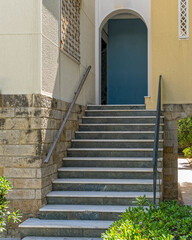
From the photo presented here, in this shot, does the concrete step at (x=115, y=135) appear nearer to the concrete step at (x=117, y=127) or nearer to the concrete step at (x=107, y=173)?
the concrete step at (x=117, y=127)

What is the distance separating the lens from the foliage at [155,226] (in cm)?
290

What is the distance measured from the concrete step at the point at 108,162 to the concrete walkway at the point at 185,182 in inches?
112

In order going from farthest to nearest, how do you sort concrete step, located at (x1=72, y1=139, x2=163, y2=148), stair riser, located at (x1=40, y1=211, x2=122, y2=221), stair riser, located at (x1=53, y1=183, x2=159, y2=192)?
concrete step, located at (x1=72, y1=139, x2=163, y2=148)
stair riser, located at (x1=53, y1=183, x2=159, y2=192)
stair riser, located at (x1=40, y1=211, x2=122, y2=221)

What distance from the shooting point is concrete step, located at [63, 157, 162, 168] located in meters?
5.95

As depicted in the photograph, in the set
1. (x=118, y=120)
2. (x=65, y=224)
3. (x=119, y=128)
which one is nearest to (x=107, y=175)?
(x=65, y=224)

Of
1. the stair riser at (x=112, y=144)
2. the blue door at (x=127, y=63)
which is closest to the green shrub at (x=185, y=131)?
the blue door at (x=127, y=63)

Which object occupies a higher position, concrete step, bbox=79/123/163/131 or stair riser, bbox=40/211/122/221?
concrete step, bbox=79/123/163/131

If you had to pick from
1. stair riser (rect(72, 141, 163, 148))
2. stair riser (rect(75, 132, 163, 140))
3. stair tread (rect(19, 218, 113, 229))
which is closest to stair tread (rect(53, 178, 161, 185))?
stair tread (rect(19, 218, 113, 229))

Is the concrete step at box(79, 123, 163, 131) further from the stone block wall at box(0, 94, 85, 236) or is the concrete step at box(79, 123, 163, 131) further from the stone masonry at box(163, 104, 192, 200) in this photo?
the stone block wall at box(0, 94, 85, 236)

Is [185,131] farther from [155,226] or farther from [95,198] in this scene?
[155,226]

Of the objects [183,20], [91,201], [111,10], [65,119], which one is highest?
[111,10]

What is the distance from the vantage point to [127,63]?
→ 34.7 ft

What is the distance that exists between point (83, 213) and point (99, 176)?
99 cm

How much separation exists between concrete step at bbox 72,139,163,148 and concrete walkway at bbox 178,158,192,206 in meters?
2.57
